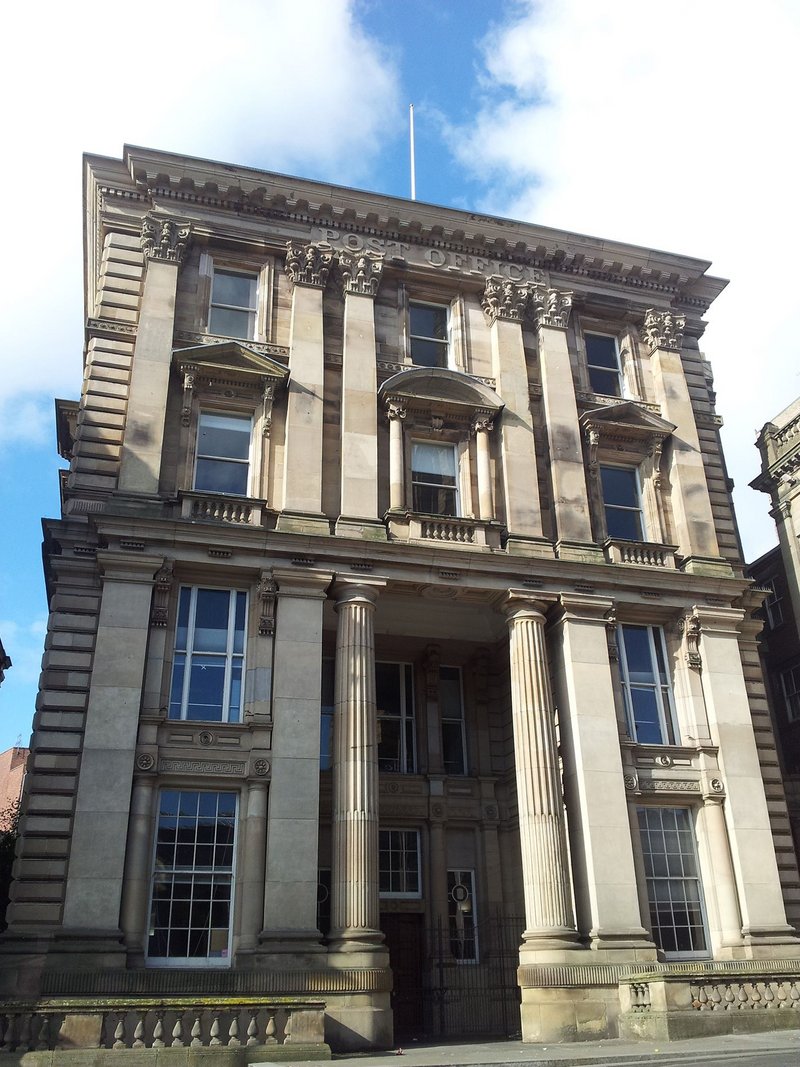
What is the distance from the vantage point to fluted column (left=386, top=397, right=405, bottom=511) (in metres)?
25.1

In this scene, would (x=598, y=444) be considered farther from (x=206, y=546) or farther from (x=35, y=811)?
(x=35, y=811)

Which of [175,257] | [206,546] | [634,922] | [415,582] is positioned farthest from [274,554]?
[634,922]

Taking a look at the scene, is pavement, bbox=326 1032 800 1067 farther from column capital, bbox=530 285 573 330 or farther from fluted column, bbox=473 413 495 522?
column capital, bbox=530 285 573 330

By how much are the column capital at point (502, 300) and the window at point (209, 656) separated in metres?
11.8

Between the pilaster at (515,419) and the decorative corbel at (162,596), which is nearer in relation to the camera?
the decorative corbel at (162,596)

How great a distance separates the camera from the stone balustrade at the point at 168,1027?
14.7m

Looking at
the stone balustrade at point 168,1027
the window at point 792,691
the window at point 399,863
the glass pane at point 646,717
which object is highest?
the window at point 792,691

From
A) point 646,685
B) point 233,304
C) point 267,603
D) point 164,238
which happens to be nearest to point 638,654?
point 646,685

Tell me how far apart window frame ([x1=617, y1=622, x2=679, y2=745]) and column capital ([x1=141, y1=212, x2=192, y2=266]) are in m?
15.8

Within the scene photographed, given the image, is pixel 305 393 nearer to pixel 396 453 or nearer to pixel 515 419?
pixel 396 453

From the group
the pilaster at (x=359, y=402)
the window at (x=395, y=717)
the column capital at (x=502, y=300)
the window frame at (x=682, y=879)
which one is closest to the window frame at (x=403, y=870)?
the window at (x=395, y=717)

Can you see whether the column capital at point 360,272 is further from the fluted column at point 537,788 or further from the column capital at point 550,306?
the fluted column at point 537,788

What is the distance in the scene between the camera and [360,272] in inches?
1089

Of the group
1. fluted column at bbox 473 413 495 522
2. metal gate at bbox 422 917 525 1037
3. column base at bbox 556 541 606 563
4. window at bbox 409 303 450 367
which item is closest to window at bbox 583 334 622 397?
window at bbox 409 303 450 367
